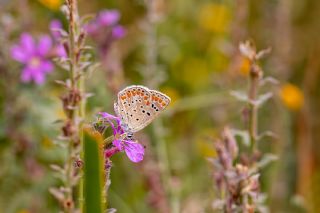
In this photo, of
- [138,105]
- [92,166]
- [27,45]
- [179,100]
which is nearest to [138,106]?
[138,105]

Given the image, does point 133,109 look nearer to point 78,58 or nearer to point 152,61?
point 78,58

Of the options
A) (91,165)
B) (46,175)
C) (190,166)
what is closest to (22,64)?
(46,175)

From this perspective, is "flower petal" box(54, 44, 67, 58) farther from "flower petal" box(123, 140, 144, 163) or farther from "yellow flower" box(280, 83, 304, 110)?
"yellow flower" box(280, 83, 304, 110)

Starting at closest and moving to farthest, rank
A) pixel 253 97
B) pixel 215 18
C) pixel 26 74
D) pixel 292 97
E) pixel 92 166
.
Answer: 1. pixel 92 166
2. pixel 253 97
3. pixel 26 74
4. pixel 292 97
5. pixel 215 18

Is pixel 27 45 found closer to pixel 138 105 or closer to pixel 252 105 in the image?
pixel 252 105

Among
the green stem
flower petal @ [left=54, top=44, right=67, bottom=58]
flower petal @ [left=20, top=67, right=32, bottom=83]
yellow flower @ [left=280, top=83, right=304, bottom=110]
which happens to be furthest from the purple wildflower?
yellow flower @ [left=280, top=83, right=304, bottom=110]

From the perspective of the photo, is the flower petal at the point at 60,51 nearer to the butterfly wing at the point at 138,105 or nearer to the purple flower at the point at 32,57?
the purple flower at the point at 32,57

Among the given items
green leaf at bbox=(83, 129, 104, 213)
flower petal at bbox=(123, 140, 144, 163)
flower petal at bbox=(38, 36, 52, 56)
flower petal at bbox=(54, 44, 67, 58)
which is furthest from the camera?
flower petal at bbox=(38, 36, 52, 56)
